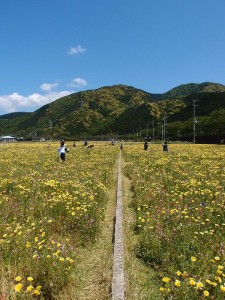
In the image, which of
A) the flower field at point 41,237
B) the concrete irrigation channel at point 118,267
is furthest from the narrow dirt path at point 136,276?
the flower field at point 41,237

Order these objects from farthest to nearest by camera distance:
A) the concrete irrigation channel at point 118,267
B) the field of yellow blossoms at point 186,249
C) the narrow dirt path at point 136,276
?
the narrow dirt path at point 136,276, the concrete irrigation channel at point 118,267, the field of yellow blossoms at point 186,249

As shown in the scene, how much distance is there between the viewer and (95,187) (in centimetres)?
1295

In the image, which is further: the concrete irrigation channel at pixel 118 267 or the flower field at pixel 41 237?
the flower field at pixel 41 237

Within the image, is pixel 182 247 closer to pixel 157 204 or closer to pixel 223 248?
pixel 223 248

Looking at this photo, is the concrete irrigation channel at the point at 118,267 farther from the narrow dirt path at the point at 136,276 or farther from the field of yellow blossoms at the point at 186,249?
the field of yellow blossoms at the point at 186,249

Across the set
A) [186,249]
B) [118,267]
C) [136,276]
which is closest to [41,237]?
[118,267]

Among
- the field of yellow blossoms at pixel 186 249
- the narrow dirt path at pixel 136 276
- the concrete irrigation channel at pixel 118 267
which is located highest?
the field of yellow blossoms at pixel 186 249

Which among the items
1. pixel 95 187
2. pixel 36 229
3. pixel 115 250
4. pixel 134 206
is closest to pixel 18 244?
pixel 36 229

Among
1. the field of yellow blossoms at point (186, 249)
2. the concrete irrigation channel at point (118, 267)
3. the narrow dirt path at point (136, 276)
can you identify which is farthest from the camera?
the narrow dirt path at point (136, 276)

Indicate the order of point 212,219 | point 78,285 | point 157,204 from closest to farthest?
point 78,285 < point 212,219 < point 157,204

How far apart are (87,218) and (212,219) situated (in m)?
3.27

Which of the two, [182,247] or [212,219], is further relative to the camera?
[212,219]

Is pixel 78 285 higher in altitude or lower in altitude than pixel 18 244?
lower

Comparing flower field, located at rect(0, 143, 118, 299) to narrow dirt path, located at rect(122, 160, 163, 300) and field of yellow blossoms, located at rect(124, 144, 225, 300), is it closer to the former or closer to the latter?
narrow dirt path, located at rect(122, 160, 163, 300)
